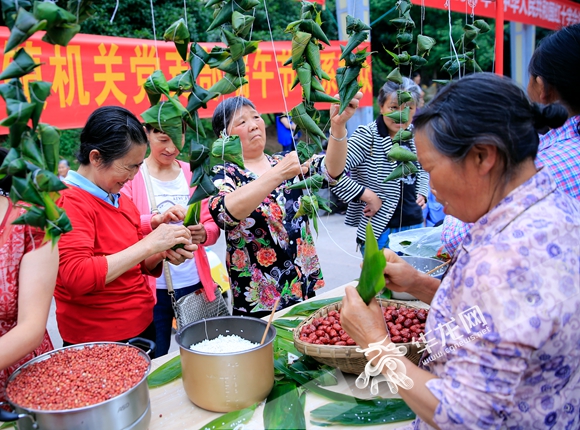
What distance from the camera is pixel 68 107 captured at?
151 inches

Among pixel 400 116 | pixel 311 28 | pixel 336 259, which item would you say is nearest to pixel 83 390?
pixel 311 28

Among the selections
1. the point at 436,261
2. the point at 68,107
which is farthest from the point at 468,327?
the point at 68,107

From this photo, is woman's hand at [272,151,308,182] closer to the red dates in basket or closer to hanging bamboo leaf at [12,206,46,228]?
the red dates in basket

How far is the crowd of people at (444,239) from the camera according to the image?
921 millimetres

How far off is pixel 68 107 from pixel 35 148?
10.5 feet

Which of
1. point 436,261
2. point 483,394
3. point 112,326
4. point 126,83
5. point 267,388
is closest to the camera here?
point 483,394

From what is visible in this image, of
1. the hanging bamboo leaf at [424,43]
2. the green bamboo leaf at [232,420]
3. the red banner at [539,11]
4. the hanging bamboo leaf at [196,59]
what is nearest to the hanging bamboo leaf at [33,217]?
the hanging bamboo leaf at [196,59]

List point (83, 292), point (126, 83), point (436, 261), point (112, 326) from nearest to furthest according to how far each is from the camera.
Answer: point (83, 292)
point (112, 326)
point (436, 261)
point (126, 83)

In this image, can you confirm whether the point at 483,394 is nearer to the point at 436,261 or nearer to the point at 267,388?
the point at 267,388

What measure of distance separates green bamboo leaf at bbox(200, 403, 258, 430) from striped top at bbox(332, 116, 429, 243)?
1781 millimetres

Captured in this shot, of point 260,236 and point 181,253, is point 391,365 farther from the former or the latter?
point 260,236

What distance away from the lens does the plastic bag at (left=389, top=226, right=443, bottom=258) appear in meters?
2.26

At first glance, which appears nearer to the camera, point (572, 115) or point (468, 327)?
point (468, 327)

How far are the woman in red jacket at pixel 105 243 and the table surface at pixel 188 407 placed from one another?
443mm
